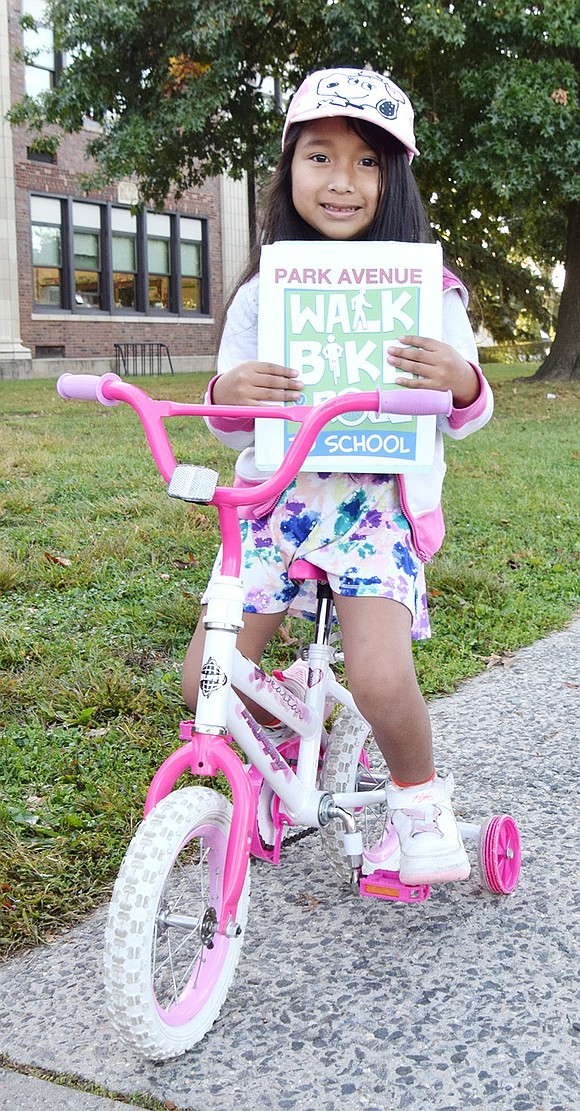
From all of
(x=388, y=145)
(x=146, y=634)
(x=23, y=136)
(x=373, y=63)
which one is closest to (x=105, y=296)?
(x=23, y=136)

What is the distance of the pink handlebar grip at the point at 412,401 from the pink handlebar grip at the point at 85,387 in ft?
1.55

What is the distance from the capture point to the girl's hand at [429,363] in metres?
2.01

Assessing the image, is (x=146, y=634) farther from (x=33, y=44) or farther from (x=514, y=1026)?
(x=33, y=44)

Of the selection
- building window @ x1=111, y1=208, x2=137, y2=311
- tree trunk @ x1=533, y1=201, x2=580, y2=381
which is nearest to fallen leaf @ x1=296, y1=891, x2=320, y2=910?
tree trunk @ x1=533, y1=201, x2=580, y2=381

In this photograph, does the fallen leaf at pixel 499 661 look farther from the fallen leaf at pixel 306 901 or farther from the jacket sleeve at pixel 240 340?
the jacket sleeve at pixel 240 340

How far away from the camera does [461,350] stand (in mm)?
2176

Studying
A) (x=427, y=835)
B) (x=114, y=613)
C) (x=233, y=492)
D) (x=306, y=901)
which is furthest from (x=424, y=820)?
(x=114, y=613)

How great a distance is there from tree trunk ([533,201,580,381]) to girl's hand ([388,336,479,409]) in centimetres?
1448

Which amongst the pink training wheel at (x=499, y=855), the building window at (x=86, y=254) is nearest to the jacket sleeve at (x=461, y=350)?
the pink training wheel at (x=499, y=855)

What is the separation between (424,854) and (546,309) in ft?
86.3

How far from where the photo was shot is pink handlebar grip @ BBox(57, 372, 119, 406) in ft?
6.32

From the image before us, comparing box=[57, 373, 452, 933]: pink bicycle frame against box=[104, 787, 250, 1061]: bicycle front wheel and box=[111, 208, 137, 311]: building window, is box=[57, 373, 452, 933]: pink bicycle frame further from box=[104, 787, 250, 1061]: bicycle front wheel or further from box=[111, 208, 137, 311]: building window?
box=[111, 208, 137, 311]: building window

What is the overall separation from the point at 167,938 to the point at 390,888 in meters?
0.60

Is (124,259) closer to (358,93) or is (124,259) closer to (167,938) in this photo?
(358,93)
